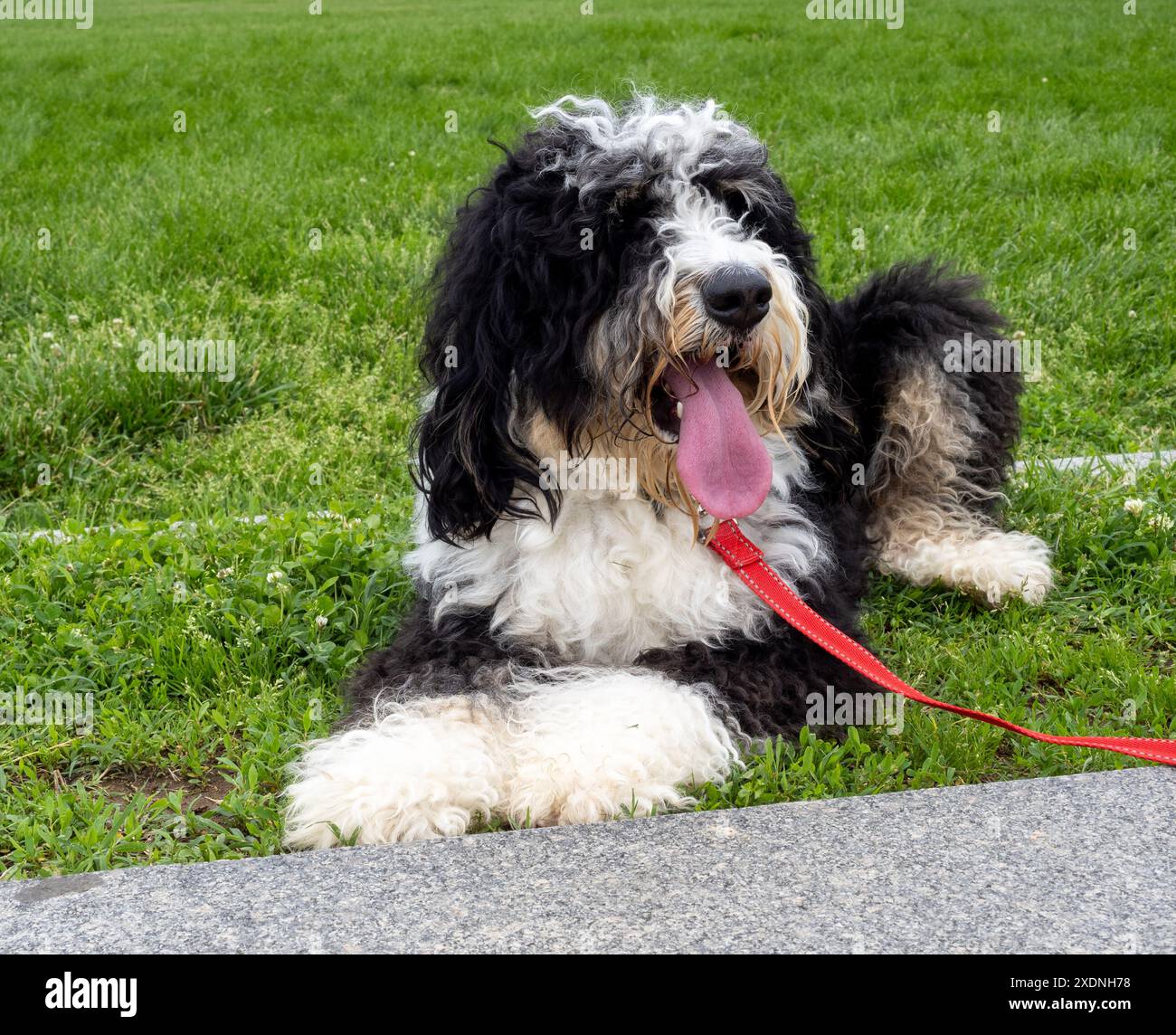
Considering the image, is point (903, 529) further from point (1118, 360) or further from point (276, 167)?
point (276, 167)

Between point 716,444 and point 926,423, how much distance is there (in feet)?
5.82

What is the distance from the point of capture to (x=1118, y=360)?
6.77 meters

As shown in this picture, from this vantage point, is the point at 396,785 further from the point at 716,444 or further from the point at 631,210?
the point at 631,210

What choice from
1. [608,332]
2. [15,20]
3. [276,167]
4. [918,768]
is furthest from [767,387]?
[15,20]

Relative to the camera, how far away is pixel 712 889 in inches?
103

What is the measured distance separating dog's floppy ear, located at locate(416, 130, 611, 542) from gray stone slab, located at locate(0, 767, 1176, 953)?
3.29ft

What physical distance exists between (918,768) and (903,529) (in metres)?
1.58

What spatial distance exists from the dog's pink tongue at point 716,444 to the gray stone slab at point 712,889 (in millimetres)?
816

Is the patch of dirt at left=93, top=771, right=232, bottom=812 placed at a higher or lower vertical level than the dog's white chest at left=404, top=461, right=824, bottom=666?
lower

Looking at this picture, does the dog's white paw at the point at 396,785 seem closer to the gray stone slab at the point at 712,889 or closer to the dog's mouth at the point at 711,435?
the gray stone slab at the point at 712,889

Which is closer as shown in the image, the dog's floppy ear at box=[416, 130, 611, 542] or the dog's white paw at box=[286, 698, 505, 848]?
the dog's white paw at box=[286, 698, 505, 848]

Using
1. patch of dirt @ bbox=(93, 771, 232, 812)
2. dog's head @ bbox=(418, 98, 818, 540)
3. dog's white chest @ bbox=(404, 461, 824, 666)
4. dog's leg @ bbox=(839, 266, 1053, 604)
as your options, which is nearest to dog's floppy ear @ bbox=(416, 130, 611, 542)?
dog's head @ bbox=(418, 98, 818, 540)

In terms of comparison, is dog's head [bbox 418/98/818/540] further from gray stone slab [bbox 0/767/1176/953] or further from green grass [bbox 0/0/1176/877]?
gray stone slab [bbox 0/767/1176/953]

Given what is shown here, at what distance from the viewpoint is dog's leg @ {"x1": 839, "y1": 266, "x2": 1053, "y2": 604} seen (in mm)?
4855
